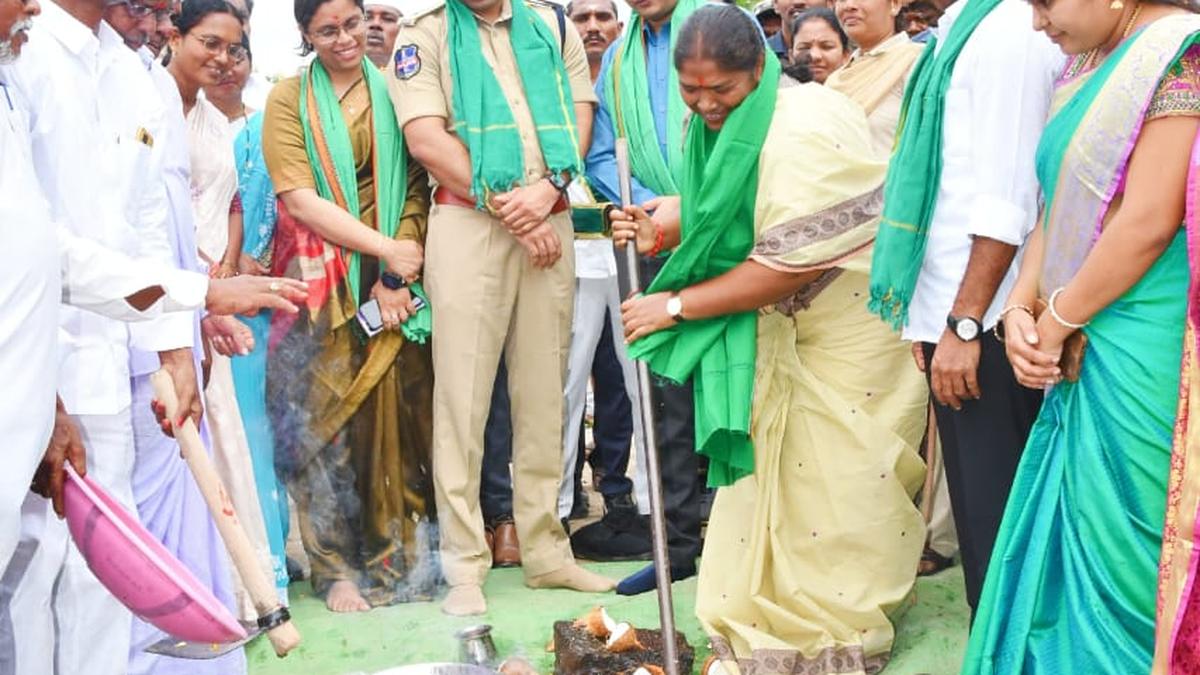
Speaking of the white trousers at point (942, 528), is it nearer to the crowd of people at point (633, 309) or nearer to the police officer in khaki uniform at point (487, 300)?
the crowd of people at point (633, 309)

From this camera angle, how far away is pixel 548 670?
4.39m

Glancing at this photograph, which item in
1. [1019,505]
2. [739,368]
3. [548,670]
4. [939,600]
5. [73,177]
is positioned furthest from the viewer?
[939,600]

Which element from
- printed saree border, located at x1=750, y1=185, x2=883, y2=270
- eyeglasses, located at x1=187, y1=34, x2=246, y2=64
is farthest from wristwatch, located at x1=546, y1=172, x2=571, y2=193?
eyeglasses, located at x1=187, y1=34, x2=246, y2=64

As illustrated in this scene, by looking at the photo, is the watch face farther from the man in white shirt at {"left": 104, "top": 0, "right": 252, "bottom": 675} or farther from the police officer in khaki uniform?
the man in white shirt at {"left": 104, "top": 0, "right": 252, "bottom": 675}

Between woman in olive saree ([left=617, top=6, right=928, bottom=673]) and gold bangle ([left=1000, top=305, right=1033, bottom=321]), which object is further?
woman in olive saree ([left=617, top=6, right=928, bottom=673])

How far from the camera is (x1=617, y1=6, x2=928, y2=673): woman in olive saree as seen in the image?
397 cm

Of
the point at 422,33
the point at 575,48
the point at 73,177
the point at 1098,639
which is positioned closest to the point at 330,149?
the point at 422,33

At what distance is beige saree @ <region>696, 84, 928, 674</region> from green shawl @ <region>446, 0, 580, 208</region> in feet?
3.80

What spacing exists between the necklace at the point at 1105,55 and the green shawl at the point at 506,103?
2158 mm

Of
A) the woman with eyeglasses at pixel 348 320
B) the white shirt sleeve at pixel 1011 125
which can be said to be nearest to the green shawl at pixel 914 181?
the white shirt sleeve at pixel 1011 125

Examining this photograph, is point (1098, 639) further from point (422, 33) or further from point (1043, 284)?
point (422, 33)

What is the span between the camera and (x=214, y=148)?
5.23m

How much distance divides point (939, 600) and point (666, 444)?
112 centimetres

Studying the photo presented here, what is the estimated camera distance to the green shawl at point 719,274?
3977mm
